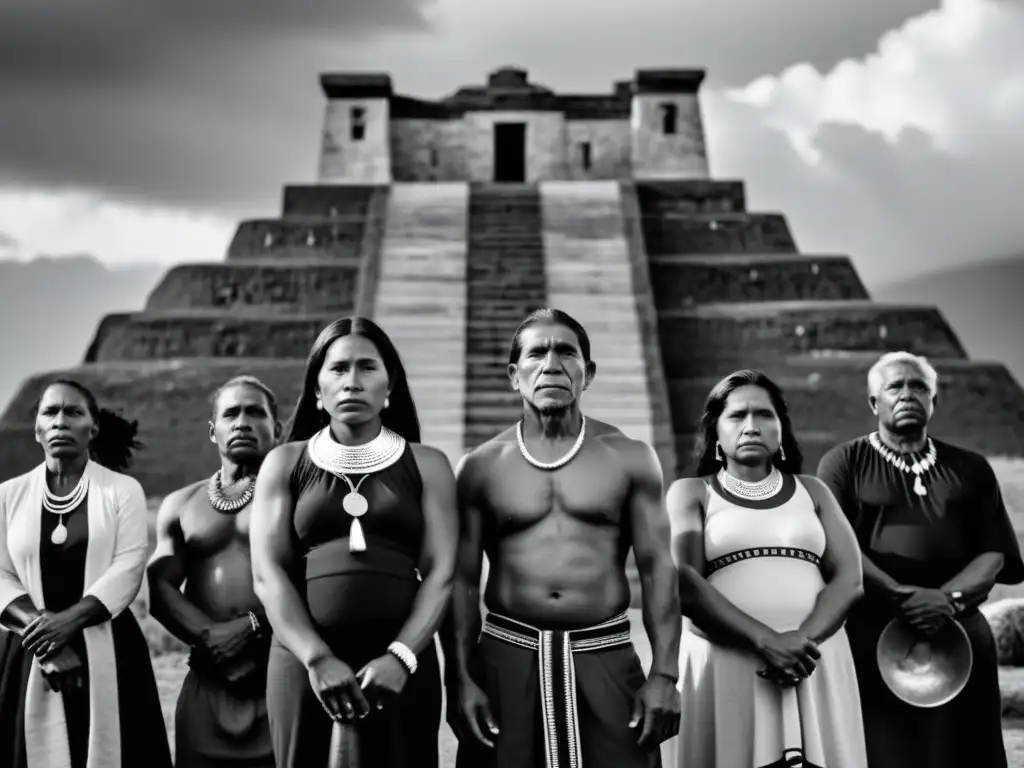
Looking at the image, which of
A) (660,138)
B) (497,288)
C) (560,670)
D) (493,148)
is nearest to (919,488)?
(560,670)

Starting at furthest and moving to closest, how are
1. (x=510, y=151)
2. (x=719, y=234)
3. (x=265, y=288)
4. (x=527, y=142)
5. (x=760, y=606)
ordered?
(x=510, y=151) → (x=527, y=142) → (x=719, y=234) → (x=265, y=288) → (x=760, y=606)

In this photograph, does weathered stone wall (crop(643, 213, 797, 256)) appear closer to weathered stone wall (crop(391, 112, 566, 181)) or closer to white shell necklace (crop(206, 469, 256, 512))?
weathered stone wall (crop(391, 112, 566, 181))

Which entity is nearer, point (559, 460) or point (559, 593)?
point (559, 593)

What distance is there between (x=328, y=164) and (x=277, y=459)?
65.8 feet

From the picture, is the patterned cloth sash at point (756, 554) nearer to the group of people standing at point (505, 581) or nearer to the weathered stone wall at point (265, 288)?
the group of people standing at point (505, 581)

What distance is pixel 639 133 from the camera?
22.6m

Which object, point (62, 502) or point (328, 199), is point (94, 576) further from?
point (328, 199)

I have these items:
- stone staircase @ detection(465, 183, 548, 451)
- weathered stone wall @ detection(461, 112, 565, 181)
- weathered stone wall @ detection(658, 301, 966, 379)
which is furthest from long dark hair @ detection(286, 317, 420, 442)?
weathered stone wall @ detection(461, 112, 565, 181)

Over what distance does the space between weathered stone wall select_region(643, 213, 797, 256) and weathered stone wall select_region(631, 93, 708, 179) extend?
4.19 m

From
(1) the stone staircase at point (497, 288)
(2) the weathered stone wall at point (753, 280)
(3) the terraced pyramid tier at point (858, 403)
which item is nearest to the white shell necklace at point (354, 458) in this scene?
(1) the stone staircase at point (497, 288)

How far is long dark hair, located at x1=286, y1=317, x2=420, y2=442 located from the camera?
11.2 ft

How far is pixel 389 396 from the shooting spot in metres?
3.54

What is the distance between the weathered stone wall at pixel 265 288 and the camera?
1670cm

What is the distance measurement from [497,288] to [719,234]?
3782 millimetres
